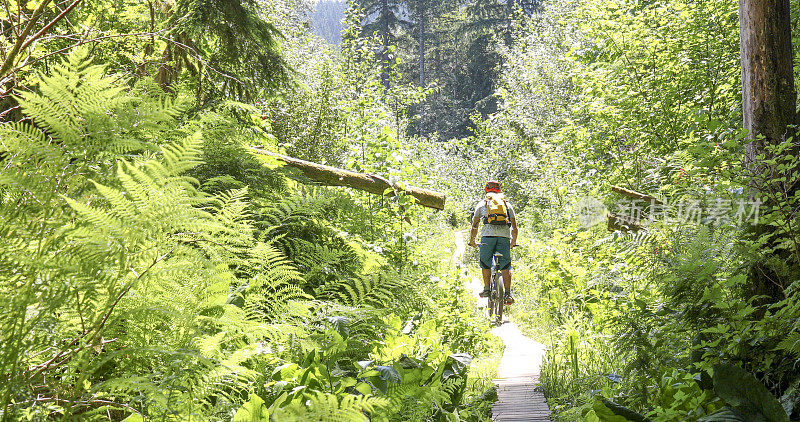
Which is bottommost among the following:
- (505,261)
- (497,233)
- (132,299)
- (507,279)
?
(507,279)

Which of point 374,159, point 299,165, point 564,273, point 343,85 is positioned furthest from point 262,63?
point 343,85

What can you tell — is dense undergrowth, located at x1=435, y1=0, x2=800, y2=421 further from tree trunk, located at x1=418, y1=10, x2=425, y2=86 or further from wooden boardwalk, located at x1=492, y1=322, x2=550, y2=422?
tree trunk, located at x1=418, y1=10, x2=425, y2=86

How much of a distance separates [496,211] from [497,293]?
1.20m

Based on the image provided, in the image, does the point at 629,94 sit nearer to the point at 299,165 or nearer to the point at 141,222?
the point at 299,165

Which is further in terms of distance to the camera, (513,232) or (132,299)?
(513,232)

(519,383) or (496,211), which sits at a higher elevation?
(496,211)

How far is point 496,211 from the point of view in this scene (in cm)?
854

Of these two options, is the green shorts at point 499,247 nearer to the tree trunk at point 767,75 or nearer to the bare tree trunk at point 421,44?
the tree trunk at point 767,75

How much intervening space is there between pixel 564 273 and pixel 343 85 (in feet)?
19.5

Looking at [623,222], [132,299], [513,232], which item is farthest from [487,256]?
[132,299]

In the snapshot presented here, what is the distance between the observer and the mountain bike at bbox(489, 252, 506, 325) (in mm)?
8586

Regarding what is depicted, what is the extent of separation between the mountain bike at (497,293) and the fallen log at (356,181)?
2931 millimetres

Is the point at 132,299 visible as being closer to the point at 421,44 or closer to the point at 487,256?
the point at 487,256

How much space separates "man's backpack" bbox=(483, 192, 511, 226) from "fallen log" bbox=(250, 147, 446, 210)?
2644mm
